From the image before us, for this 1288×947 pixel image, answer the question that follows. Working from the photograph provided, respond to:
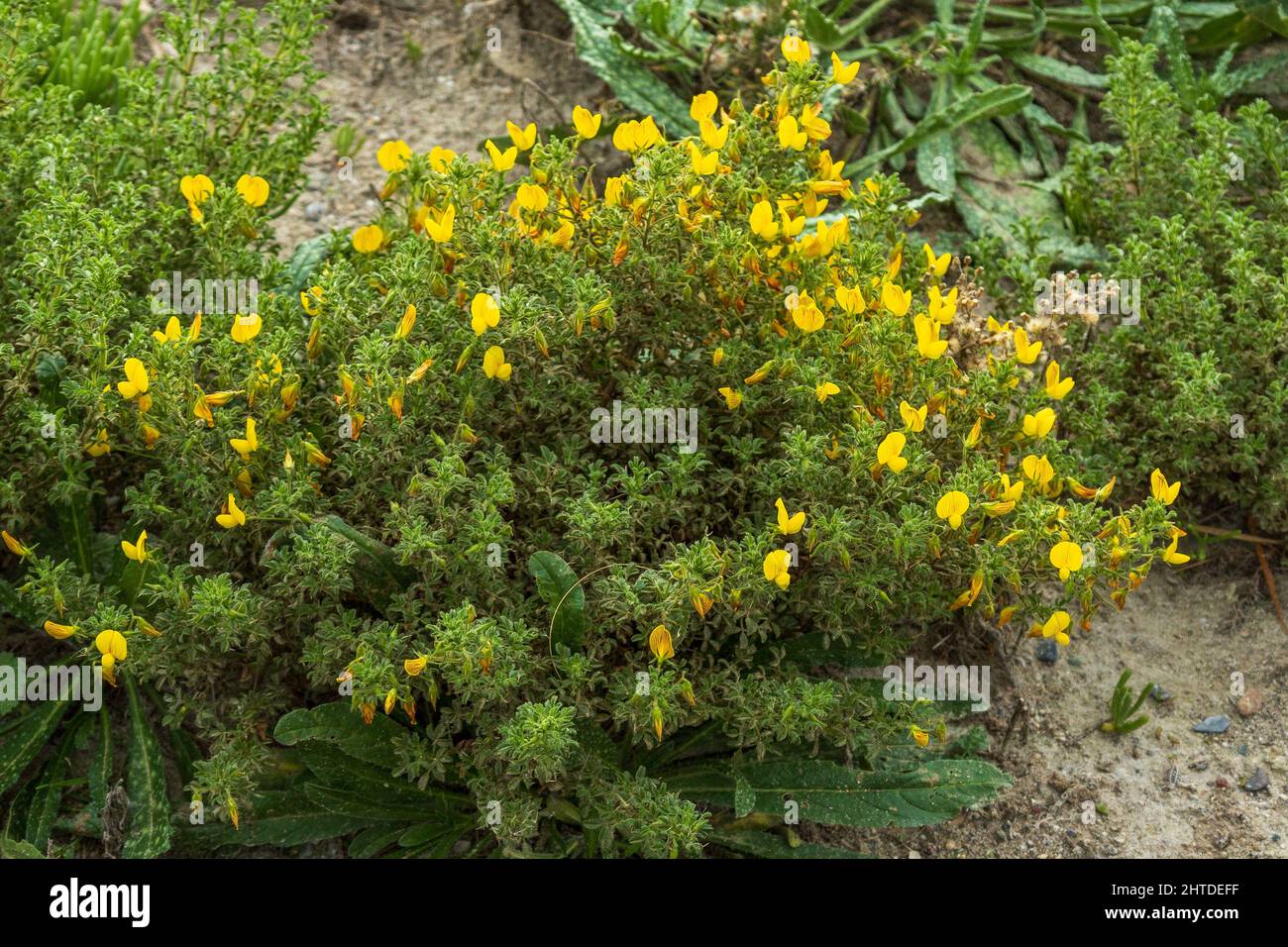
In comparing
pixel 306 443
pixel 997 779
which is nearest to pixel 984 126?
pixel 997 779

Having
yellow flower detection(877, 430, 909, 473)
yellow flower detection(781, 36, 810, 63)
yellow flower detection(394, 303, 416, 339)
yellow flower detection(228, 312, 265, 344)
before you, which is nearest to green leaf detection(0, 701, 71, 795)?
yellow flower detection(228, 312, 265, 344)

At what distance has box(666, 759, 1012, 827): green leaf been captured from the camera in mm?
3283

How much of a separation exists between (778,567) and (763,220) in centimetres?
80

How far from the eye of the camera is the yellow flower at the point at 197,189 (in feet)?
11.6

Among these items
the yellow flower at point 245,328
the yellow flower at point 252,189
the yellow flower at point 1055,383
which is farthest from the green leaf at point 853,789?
the yellow flower at point 252,189

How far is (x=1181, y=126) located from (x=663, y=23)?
6.03 ft

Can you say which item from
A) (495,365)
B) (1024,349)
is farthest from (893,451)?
(495,365)

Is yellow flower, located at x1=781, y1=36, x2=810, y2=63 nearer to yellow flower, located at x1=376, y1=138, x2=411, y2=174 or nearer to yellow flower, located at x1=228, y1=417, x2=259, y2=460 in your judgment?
yellow flower, located at x1=376, y1=138, x2=411, y2=174

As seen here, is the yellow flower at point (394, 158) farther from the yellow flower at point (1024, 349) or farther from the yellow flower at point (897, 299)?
the yellow flower at point (1024, 349)

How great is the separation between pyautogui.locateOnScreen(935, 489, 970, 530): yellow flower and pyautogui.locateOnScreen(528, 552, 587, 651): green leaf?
769mm

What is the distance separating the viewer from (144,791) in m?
3.31

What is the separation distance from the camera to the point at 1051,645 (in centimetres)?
394

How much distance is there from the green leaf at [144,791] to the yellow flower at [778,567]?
1458 millimetres

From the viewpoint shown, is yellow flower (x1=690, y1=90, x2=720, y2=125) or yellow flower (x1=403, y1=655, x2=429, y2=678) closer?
yellow flower (x1=403, y1=655, x2=429, y2=678)
